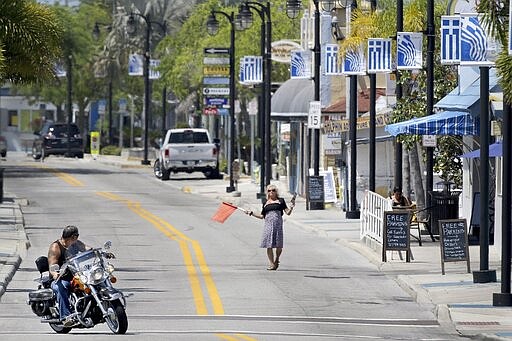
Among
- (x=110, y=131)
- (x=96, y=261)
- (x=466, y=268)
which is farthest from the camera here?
(x=110, y=131)

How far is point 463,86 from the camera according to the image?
33.9 meters

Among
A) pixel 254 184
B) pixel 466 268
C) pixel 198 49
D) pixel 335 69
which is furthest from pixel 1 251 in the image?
pixel 198 49

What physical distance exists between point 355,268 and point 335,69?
15050mm

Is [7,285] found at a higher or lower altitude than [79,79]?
lower

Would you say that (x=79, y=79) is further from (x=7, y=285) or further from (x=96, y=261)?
(x=96, y=261)

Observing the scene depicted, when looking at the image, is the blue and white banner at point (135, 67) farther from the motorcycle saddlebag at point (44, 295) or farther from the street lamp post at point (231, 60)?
the motorcycle saddlebag at point (44, 295)

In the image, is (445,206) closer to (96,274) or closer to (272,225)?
(272,225)

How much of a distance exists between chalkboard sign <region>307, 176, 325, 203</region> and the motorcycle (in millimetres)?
26773

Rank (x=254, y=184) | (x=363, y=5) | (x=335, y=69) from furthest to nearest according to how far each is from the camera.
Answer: (x=254, y=184) < (x=363, y=5) < (x=335, y=69)

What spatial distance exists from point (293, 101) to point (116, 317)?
3609 cm

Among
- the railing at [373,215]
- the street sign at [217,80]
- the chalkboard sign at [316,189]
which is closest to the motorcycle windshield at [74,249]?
the railing at [373,215]

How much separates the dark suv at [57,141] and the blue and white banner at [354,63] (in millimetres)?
44616

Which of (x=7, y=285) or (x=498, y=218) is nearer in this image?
(x=7, y=285)

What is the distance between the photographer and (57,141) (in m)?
85.8
